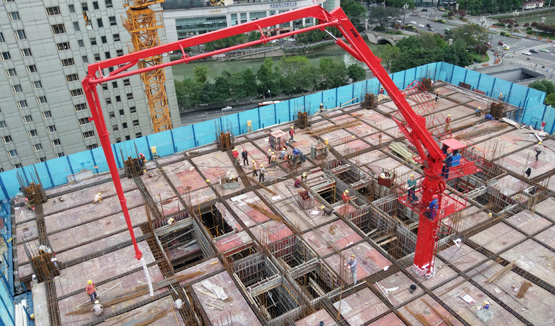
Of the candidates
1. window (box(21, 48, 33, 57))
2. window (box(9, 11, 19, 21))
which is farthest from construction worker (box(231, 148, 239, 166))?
window (box(9, 11, 19, 21))

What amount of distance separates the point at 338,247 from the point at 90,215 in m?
22.9

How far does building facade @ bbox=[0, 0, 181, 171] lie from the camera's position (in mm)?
56312

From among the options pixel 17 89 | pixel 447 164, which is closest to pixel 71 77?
pixel 17 89

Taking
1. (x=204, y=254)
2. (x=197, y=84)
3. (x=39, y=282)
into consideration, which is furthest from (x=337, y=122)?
(x=197, y=84)

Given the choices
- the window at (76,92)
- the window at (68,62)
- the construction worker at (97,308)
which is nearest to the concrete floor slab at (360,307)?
the construction worker at (97,308)

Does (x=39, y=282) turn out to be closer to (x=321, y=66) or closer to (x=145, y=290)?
(x=145, y=290)

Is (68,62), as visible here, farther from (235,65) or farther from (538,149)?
(235,65)

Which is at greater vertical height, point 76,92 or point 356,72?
point 76,92

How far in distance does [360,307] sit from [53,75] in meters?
55.4

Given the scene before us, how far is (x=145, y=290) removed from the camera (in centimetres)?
2945

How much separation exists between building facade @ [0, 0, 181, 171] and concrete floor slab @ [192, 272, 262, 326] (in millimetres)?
46138

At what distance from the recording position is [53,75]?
2376 inches

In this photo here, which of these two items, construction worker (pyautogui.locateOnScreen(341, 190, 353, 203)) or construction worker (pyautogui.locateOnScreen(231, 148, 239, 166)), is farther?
construction worker (pyautogui.locateOnScreen(231, 148, 239, 166))

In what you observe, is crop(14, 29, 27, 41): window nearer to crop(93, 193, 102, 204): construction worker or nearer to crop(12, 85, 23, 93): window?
crop(12, 85, 23, 93): window
